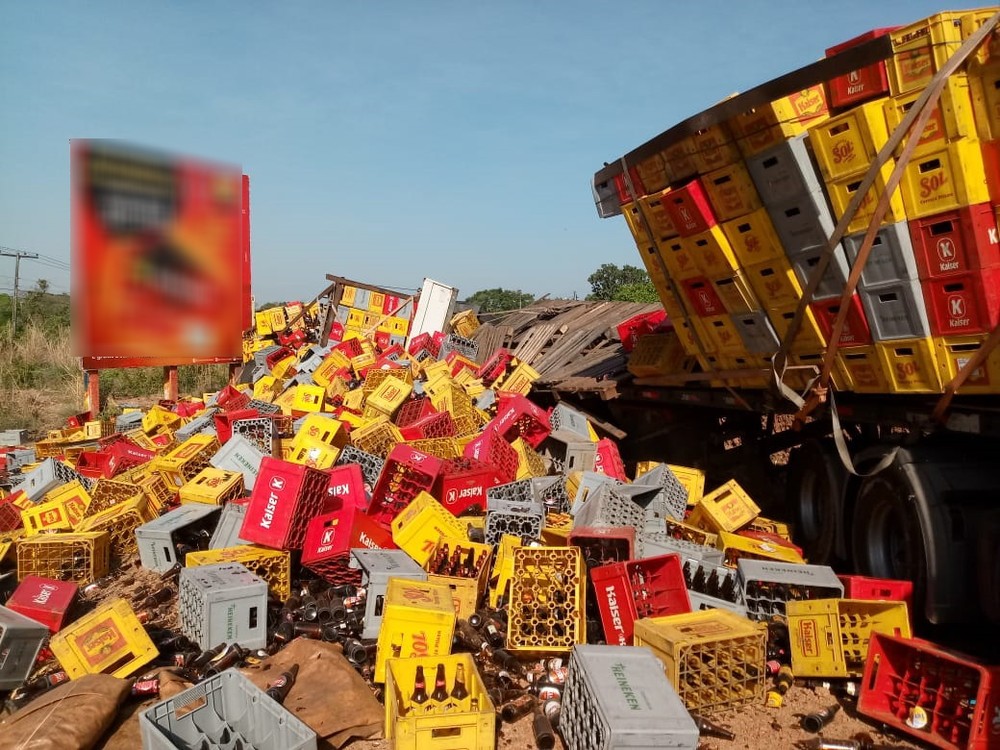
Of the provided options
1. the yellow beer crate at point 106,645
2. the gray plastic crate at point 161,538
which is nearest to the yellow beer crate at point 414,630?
the yellow beer crate at point 106,645

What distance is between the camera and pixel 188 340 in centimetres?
1617

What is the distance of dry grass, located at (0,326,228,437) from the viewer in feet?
61.4

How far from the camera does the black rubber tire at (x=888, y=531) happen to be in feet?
17.4

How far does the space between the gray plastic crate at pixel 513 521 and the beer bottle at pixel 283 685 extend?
6.78 ft

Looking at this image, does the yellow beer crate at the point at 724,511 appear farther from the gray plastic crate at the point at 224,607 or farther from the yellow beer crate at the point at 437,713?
the gray plastic crate at the point at 224,607

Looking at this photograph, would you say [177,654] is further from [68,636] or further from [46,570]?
[46,570]

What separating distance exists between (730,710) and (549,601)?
1.30 metres

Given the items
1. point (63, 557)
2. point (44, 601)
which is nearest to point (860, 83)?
point (44, 601)

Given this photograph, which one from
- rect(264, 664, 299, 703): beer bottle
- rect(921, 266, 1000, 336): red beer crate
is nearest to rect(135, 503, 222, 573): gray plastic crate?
rect(264, 664, 299, 703): beer bottle

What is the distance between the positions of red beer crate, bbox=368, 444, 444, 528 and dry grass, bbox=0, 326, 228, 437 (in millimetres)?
14039

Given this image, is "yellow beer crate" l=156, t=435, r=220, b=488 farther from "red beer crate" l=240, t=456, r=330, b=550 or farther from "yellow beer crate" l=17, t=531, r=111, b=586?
"red beer crate" l=240, t=456, r=330, b=550

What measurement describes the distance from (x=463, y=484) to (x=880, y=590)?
3.69 metres

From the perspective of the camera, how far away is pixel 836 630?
4.83 metres

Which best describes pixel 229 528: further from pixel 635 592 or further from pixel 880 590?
pixel 880 590
